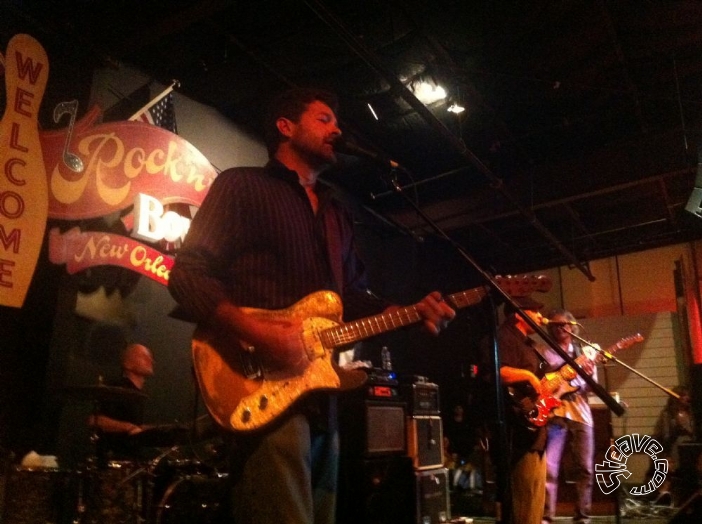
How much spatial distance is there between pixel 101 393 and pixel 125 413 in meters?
0.76

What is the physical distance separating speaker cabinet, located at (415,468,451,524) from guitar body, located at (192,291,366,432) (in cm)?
318

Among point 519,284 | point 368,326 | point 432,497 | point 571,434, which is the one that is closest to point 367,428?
point 432,497

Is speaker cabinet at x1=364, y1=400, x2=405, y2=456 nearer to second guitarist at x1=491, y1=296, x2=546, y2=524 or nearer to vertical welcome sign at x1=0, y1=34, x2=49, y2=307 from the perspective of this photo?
second guitarist at x1=491, y1=296, x2=546, y2=524

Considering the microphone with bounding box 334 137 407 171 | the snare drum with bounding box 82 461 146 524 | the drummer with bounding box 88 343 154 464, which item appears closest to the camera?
the microphone with bounding box 334 137 407 171

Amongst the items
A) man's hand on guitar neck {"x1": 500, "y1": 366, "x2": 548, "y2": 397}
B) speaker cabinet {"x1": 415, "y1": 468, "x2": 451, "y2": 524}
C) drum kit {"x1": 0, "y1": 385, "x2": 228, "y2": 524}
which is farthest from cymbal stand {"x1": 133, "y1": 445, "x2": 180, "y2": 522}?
man's hand on guitar neck {"x1": 500, "y1": 366, "x2": 548, "y2": 397}

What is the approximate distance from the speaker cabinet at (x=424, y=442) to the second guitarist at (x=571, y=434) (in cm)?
102

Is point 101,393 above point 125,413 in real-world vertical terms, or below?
above

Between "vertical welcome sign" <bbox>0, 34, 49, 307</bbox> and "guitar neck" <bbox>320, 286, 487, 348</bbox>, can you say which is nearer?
"guitar neck" <bbox>320, 286, 487, 348</bbox>

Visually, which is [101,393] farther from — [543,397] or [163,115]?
[543,397]

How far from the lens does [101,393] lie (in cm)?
374

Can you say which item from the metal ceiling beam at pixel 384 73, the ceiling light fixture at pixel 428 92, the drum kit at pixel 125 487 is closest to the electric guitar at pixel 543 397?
the drum kit at pixel 125 487

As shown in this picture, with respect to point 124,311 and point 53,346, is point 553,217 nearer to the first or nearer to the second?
point 124,311

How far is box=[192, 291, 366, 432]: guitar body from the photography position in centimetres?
172

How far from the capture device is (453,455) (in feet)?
28.3
